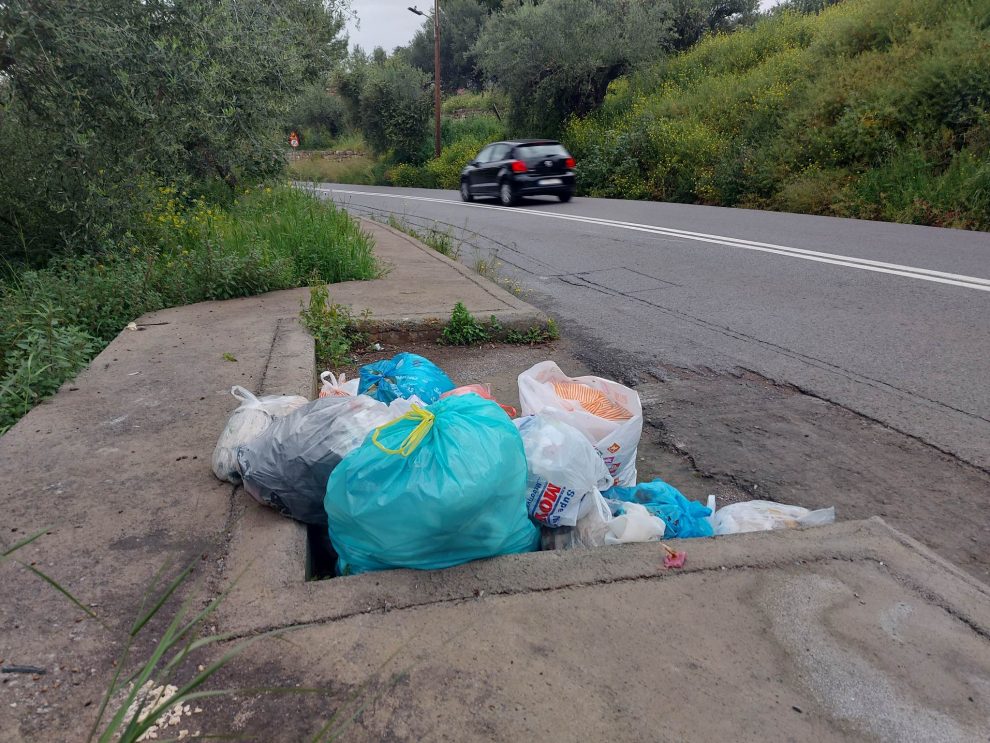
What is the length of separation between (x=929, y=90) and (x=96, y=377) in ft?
46.4

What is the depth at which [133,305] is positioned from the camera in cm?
546

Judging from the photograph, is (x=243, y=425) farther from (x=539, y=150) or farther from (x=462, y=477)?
(x=539, y=150)

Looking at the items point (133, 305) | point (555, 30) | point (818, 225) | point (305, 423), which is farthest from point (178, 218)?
point (555, 30)

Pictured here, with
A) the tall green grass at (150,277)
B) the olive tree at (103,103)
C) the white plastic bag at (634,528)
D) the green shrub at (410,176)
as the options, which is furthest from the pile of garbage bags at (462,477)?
the green shrub at (410,176)

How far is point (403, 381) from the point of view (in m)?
3.59

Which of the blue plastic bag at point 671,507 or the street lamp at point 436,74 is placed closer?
the blue plastic bag at point 671,507

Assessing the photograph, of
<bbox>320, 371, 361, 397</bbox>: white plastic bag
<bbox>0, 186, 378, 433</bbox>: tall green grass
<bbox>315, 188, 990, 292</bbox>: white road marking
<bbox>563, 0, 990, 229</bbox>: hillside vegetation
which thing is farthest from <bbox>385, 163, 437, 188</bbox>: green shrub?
<bbox>320, 371, 361, 397</bbox>: white plastic bag

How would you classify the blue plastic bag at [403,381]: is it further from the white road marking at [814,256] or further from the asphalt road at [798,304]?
the white road marking at [814,256]

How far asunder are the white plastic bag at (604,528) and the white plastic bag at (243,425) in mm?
1182

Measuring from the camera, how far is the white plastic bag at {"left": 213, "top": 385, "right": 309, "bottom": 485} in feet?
9.25

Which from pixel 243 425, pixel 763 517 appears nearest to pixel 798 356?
pixel 763 517

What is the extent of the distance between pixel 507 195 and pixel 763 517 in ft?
50.0

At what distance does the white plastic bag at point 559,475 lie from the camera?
8.73 ft

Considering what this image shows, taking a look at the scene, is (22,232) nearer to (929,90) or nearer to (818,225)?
(818,225)
